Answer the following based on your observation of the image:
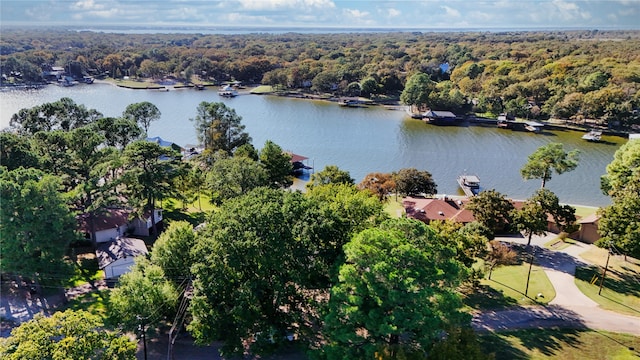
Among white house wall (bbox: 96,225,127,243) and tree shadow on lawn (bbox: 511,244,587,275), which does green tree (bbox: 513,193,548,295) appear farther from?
white house wall (bbox: 96,225,127,243)

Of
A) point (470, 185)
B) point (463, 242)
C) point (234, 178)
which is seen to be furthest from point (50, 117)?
point (470, 185)

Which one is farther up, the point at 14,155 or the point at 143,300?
the point at 14,155

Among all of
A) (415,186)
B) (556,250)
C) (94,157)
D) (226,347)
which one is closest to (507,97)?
(415,186)

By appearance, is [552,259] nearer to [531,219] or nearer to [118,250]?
[531,219]

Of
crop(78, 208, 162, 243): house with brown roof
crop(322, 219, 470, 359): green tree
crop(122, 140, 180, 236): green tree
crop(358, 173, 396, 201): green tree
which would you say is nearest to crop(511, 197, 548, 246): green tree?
crop(358, 173, 396, 201): green tree

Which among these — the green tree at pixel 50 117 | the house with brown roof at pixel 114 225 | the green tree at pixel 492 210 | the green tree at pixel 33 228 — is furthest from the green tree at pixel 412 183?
the green tree at pixel 50 117

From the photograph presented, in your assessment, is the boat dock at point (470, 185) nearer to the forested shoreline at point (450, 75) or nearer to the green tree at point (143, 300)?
the green tree at point (143, 300)

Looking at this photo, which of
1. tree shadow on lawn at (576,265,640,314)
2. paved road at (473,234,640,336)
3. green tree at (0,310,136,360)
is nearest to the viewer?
green tree at (0,310,136,360)
